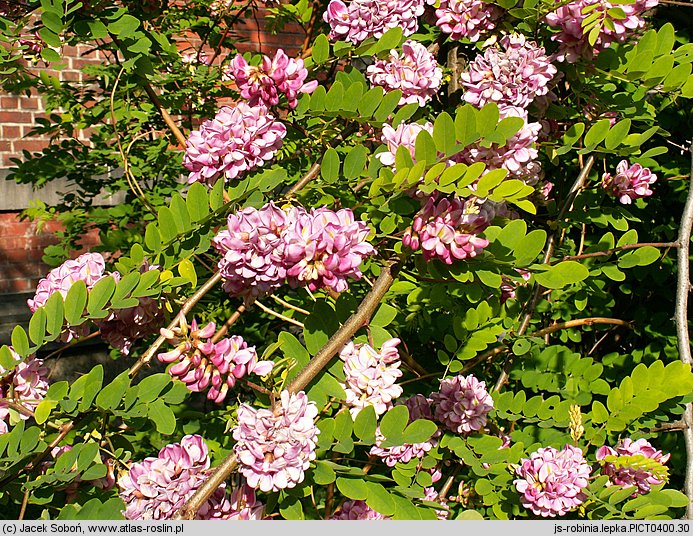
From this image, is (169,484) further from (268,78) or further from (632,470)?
(632,470)

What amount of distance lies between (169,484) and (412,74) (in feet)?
2.54

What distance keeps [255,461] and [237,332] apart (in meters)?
1.52

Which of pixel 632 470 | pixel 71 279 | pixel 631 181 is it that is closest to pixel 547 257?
pixel 631 181

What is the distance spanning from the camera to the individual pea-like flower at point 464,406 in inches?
54.8

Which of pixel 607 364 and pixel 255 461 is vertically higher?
pixel 255 461

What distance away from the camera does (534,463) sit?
1332 millimetres

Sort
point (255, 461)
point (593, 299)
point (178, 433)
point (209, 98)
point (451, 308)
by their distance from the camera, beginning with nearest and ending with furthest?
point (255, 461), point (451, 308), point (178, 433), point (593, 299), point (209, 98)

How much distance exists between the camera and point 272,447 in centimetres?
96

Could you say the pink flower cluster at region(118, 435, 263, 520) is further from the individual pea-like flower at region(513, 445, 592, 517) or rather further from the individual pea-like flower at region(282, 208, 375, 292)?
the individual pea-like flower at region(513, 445, 592, 517)

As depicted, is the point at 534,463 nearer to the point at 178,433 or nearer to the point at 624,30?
the point at 624,30

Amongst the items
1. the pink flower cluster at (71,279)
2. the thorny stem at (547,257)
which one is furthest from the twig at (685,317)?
the pink flower cluster at (71,279)

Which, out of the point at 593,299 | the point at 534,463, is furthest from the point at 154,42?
the point at 593,299

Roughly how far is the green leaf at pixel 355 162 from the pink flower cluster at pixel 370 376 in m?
0.31

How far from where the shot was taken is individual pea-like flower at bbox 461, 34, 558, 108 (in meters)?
1.19
